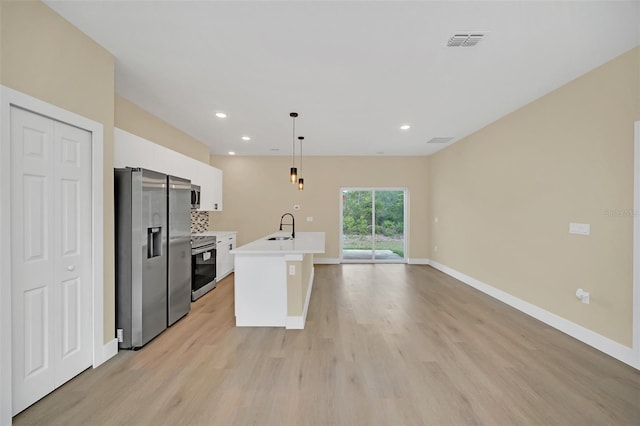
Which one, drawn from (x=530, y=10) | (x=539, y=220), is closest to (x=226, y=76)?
(x=530, y=10)

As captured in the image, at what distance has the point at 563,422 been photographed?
177 cm

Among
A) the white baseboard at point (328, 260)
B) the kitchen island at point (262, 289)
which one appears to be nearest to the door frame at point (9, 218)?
the kitchen island at point (262, 289)

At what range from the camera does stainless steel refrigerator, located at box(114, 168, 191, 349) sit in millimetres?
2672

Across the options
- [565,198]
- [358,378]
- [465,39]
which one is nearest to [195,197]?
[358,378]

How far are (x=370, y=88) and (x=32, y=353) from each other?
383 cm

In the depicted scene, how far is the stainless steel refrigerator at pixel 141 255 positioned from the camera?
2672mm

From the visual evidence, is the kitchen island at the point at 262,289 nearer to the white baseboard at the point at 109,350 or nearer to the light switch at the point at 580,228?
the white baseboard at the point at 109,350

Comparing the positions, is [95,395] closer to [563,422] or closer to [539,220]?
[563,422]

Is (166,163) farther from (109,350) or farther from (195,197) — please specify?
(109,350)

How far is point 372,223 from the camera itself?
23.2 ft

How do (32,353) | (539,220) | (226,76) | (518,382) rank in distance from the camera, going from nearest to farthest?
(32,353)
(518,382)
(226,76)
(539,220)

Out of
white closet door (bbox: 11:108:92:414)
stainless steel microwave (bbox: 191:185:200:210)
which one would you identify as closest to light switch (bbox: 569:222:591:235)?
white closet door (bbox: 11:108:92:414)

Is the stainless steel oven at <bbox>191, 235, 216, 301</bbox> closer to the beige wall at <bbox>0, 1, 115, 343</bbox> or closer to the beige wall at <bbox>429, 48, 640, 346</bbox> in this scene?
the beige wall at <bbox>0, 1, 115, 343</bbox>

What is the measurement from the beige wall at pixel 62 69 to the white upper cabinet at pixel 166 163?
47cm
